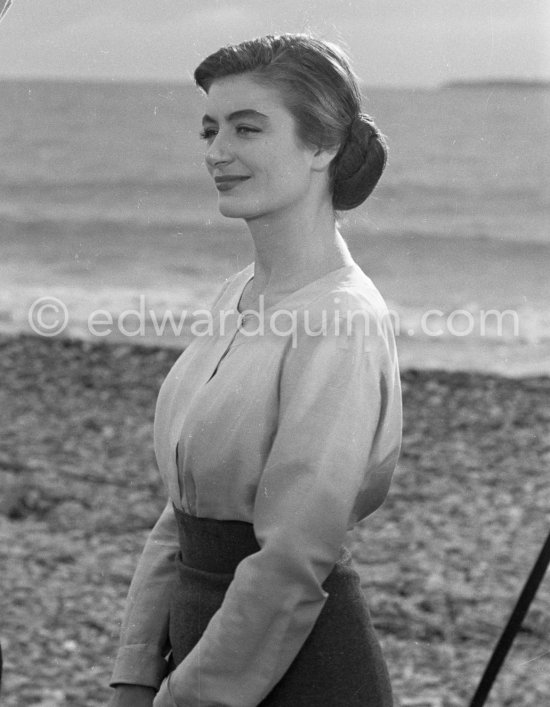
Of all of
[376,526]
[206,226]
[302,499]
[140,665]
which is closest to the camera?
[302,499]

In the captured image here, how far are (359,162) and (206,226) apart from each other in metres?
0.38

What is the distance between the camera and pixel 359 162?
3.51 ft

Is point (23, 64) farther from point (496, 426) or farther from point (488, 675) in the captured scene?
point (496, 426)

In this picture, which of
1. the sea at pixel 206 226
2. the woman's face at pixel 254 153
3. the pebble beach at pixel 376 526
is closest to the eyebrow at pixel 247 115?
the woman's face at pixel 254 153

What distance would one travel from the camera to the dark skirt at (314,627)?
3.56 feet

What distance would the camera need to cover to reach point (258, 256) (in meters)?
1.10

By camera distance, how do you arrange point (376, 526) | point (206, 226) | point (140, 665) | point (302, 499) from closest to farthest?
point (302, 499)
point (140, 665)
point (206, 226)
point (376, 526)

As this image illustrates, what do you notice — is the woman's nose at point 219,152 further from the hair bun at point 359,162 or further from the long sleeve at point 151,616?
the long sleeve at point 151,616

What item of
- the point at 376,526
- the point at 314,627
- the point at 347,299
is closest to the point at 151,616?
the point at 314,627

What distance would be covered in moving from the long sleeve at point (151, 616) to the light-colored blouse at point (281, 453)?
121mm

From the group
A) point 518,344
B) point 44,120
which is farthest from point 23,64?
point 44,120

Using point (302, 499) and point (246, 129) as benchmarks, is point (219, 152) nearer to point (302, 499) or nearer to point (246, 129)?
point (246, 129)

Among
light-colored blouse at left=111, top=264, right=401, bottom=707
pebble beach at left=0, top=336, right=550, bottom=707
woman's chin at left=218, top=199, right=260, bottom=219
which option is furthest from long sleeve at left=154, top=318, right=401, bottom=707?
pebble beach at left=0, top=336, right=550, bottom=707

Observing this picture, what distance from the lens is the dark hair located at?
40.3 inches
